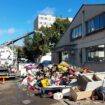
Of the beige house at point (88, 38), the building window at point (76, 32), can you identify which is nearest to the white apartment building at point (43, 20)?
the beige house at point (88, 38)

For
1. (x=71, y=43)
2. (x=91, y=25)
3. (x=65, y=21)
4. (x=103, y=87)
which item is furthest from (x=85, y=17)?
(x=65, y=21)

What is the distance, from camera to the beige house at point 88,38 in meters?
27.8

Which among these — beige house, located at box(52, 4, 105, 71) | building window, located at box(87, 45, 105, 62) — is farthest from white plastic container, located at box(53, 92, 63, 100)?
building window, located at box(87, 45, 105, 62)

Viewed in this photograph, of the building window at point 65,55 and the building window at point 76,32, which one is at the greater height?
the building window at point 76,32

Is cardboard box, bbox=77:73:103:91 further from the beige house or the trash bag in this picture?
the beige house

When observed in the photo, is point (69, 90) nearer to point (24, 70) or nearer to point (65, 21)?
point (24, 70)

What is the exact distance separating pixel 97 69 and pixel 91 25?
15.9 ft

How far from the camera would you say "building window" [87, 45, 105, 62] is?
27562 mm

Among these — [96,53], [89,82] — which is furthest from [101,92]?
[96,53]

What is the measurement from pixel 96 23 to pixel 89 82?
14.4 metres

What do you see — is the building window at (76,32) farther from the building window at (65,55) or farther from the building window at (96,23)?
the building window at (65,55)

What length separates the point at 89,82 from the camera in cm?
1541

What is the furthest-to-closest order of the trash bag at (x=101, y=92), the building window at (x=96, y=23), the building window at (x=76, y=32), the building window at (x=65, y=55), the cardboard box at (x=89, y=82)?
the building window at (x=65, y=55)
the building window at (x=76, y=32)
the building window at (x=96, y=23)
the cardboard box at (x=89, y=82)
the trash bag at (x=101, y=92)

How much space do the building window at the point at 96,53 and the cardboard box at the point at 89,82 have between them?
35.8ft
